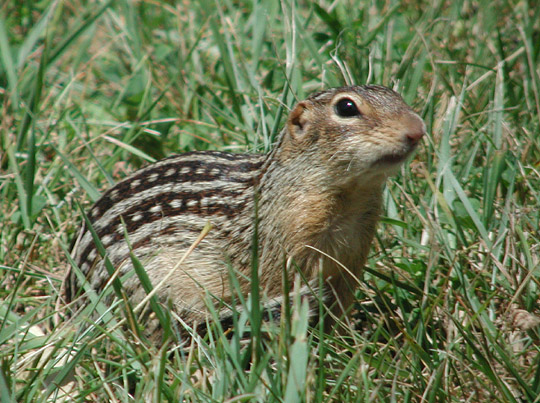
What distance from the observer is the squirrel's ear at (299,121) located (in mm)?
3273

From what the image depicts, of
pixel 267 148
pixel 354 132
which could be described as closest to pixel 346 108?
pixel 354 132

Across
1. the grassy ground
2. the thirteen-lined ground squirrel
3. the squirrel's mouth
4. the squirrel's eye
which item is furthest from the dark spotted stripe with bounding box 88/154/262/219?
the squirrel's mouth

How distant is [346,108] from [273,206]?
545 mm

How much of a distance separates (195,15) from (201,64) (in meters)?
0.69

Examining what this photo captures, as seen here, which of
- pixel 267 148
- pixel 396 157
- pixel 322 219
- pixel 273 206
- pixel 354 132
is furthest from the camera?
pixel 267 148

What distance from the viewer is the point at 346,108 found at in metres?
3.10

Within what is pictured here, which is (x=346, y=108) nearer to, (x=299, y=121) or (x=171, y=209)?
(x=299, y=121)

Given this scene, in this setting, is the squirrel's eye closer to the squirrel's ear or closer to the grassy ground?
the squirrel's ear

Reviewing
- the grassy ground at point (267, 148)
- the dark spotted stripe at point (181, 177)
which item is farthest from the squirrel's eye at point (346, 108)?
the dark spotted stripe at point (181, 177)

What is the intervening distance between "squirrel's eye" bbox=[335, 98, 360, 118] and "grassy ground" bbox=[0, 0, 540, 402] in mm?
387

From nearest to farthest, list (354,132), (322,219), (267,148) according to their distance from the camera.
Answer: (354,132), (322,219), (267,148)

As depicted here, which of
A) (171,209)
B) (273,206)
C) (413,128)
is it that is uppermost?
(413,128)

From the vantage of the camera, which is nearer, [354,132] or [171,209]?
[354,132]

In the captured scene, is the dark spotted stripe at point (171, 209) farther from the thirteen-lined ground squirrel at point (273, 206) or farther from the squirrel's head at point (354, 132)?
the squirrel's head at point (354, 132)
